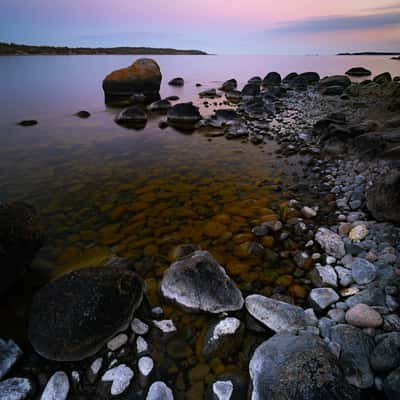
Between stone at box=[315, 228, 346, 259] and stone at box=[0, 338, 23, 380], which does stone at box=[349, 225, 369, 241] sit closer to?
stone at box=[315, 228, 346, 259]

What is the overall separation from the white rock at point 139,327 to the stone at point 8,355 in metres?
1.09

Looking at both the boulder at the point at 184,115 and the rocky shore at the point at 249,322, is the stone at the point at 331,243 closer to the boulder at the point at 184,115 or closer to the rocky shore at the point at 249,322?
the rocky shore at the point at 249,322

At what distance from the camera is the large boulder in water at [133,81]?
20719 millimetres

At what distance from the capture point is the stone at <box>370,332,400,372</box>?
6.81 feet

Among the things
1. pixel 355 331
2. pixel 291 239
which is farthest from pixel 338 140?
pixel 355 331

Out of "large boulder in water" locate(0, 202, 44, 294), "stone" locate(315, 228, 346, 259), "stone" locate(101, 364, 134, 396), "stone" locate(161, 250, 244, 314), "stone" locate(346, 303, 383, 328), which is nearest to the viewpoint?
"stone" locate(101, 364, 134, 396)

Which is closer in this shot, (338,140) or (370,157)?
(370,157)

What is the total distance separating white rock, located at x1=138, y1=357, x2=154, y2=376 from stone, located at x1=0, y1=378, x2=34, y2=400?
94 centimetres

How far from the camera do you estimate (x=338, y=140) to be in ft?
26.0

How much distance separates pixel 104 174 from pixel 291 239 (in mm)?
5344

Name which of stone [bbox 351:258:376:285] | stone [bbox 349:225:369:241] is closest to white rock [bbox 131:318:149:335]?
stone [bbox 351:258:376:285]

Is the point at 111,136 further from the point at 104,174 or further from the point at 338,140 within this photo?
the point at 338,140

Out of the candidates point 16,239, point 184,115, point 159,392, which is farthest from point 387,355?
point 184,115

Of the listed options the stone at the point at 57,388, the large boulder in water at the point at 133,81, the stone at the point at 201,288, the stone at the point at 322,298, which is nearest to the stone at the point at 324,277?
the stone at the point at 322,298
